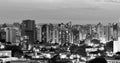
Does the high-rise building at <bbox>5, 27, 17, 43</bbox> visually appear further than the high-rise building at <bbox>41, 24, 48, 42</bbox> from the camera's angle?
No

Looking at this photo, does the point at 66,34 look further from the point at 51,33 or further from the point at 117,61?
the point at 117,61

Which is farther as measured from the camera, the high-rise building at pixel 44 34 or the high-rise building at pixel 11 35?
A: the high-rise building at pixel 44 34

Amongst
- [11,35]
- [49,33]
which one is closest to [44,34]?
[49,33]

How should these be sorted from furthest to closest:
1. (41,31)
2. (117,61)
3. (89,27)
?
(89,27) → (41,31) → (117,61)

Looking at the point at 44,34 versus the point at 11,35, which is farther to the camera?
the point at 44,34

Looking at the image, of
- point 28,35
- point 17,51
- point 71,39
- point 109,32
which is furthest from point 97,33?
point 17,51

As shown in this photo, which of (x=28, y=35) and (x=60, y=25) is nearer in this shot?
(x=28, y=35)

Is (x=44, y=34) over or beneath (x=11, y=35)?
beneath

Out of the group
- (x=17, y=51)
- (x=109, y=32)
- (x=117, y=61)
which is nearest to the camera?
(x=117, y=61)

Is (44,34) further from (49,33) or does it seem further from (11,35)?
(11,35)

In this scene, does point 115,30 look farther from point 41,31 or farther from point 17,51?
point 17,51
